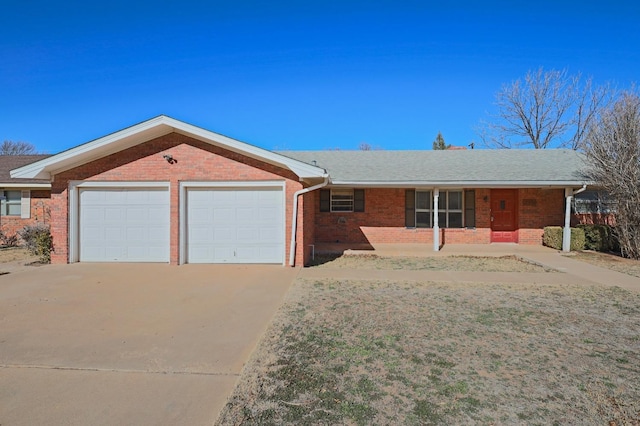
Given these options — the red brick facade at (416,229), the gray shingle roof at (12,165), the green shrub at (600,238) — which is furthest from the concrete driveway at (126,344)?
the green shrub at (600,238)

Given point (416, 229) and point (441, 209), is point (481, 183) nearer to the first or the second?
point (441, 209)

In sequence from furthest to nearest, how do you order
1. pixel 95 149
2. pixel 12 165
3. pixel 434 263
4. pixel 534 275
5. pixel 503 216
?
pixel 12 165, pixel 503 216, pixel 434 263, pixel 95 149, pixel 534 275

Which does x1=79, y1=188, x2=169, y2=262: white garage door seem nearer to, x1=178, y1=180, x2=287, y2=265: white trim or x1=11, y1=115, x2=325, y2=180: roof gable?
x1=178, y1=180, x2=287, y2=265: white trim

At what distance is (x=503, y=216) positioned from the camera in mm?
14281

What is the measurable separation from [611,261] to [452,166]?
6.01m

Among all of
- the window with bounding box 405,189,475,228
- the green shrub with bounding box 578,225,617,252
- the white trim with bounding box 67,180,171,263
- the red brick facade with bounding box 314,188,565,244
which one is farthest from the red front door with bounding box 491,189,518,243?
the white trim with bounding box 67,180,171,263

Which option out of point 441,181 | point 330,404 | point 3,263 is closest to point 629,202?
point 441,181

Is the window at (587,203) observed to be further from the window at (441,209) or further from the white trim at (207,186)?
the white trim at (207,186)

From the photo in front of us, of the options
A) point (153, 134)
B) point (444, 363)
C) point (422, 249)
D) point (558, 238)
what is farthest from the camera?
point (422, 249)

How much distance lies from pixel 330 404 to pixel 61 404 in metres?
2.33

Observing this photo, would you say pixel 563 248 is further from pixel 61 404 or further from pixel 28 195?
pixel 28 195

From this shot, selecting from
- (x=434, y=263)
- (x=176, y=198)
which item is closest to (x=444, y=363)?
(x=434, y=263)

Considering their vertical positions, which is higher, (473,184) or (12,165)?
(12,165)

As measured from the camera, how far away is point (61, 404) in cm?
300
